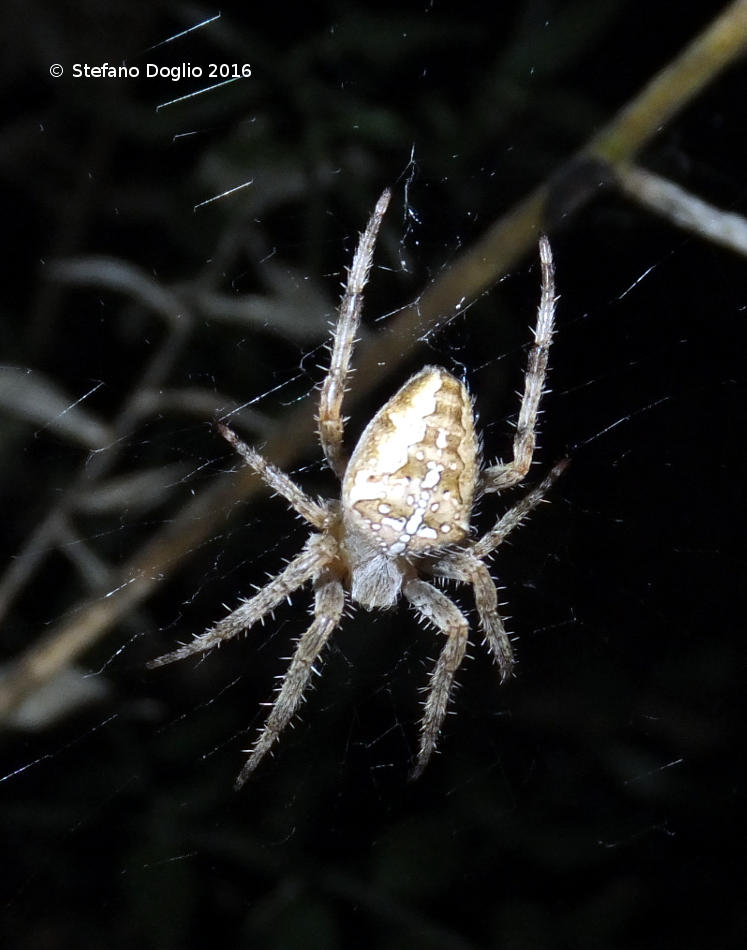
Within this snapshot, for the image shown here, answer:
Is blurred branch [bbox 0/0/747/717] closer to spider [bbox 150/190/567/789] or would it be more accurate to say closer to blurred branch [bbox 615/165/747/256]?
blurred branch [bbox 615/165/747/256]

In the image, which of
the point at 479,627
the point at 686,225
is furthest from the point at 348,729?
the point at 686,225

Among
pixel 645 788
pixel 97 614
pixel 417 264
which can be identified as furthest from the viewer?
pixel 645 788

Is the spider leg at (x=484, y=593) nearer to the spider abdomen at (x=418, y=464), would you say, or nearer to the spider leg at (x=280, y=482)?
the spider abdomen at (x=418, y=464)

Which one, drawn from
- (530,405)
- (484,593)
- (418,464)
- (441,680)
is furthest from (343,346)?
(441,680)

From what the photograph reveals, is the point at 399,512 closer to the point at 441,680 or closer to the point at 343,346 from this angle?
the point at 343,346

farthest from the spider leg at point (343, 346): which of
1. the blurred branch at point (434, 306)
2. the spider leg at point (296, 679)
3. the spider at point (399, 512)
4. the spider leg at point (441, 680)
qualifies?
the spider leg at point (441, 680)

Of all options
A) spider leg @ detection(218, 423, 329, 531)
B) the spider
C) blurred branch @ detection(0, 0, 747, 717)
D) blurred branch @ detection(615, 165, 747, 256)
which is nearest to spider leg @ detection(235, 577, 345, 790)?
the spider

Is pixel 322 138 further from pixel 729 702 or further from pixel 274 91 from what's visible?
pixel 729 702
